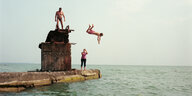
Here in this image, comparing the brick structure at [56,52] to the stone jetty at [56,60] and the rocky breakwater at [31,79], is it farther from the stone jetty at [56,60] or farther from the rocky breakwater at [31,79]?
the rocky breakwater at [31,79]

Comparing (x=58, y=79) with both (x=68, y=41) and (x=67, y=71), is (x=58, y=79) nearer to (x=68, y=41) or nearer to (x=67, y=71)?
(x=67, y=71)

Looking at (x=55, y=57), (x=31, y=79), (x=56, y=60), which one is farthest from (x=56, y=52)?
(x=31, y=79)

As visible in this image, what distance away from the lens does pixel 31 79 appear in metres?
10.9

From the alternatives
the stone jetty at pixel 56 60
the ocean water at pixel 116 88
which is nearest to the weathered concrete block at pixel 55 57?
the stone jetty at pixel 56 60

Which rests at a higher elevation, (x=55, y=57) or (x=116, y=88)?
(x=55, y=57)

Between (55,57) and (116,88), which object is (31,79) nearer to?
(55,57)

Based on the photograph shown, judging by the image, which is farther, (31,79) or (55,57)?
(55,57)

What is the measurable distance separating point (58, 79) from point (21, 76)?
268 centimetres

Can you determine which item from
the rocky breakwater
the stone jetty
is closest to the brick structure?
the stone jetty

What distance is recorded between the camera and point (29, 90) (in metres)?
10.1

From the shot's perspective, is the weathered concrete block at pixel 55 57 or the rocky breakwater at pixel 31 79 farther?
the weathered concrete block at pixel 55 57

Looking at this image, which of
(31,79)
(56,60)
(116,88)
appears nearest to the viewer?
(31,79)

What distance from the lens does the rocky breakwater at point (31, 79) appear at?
9798 millimetres

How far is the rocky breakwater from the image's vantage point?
9.80m
